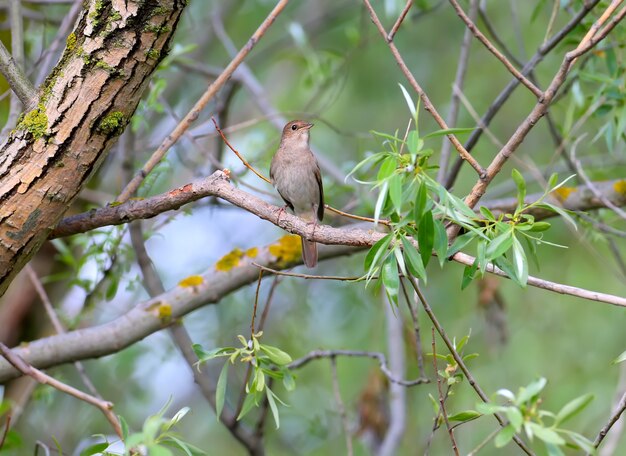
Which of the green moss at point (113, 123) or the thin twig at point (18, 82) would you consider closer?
the green moss at point (113, 123)

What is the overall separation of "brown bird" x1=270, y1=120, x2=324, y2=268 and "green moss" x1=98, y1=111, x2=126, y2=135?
8.98ft

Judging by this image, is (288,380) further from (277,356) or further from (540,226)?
(540,226)

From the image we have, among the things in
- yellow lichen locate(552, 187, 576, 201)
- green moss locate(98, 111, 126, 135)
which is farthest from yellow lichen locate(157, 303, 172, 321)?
yellow lichen locate(552, 187, 576, 201)

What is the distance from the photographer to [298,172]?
18.2 feet

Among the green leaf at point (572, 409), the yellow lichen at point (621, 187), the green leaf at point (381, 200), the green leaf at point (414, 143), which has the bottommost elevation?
the yellow lichen at point (621, 187)

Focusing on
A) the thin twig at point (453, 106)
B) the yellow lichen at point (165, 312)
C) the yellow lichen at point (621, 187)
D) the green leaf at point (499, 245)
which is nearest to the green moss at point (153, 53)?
the green leaf at point (499, 245)

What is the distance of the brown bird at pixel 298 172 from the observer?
5527 mm

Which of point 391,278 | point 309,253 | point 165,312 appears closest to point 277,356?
point 391,278

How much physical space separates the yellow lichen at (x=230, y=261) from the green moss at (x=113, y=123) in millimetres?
1597

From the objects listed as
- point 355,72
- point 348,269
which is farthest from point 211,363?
point 355,72

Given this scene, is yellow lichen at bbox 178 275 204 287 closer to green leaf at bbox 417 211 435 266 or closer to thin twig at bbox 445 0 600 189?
thin twig at bbox 445 0 600 189

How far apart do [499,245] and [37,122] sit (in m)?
1.61

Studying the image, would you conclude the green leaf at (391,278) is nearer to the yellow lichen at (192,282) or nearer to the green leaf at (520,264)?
the green leaf at (520,264)

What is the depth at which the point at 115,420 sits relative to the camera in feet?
8.50
